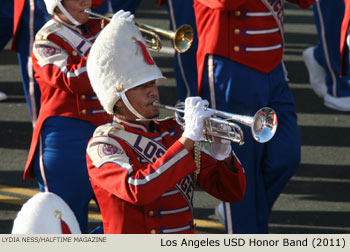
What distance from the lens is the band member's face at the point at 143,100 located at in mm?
3697

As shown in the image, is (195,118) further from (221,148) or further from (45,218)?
(45,218)

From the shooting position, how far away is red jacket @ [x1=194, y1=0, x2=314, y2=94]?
193 inches

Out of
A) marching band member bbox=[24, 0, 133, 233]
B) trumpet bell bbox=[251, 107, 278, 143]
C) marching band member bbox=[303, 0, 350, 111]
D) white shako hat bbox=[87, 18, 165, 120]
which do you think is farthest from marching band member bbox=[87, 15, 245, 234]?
marching band member bbox=[303, 0, 350, 111]

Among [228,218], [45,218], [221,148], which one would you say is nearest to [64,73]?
[228,218]

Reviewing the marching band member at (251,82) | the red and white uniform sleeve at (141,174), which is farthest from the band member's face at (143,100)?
the marching band member at (251,82)

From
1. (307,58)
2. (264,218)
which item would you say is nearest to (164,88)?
(307,58)

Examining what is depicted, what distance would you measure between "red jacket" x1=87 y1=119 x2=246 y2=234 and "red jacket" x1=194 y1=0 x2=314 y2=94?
1.17 meters

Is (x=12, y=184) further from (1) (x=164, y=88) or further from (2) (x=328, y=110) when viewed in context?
(2) (x=328, y=110)

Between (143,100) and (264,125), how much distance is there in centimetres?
48

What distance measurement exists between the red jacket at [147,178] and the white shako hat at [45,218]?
1.86 feet

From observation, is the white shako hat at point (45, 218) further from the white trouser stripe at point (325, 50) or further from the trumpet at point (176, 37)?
the white trouser stripe at point (325, 50)

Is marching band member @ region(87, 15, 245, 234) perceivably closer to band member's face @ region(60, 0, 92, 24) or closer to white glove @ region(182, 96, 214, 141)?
white glove @ region(182, 96, 214, 141)

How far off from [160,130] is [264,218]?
150cm

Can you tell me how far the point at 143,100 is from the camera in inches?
146
